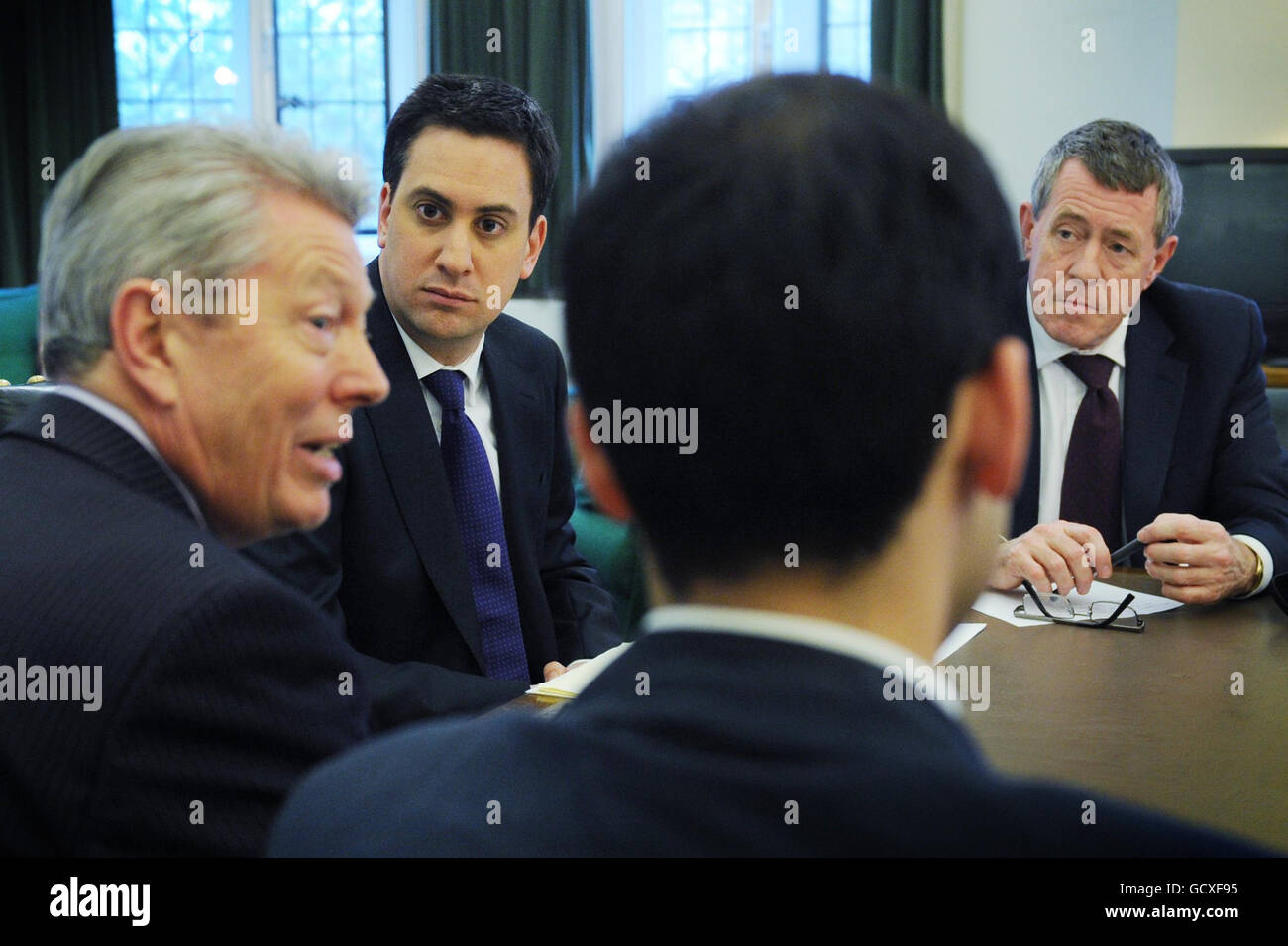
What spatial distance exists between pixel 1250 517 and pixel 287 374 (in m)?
1.68

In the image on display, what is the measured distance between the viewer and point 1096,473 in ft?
7.10

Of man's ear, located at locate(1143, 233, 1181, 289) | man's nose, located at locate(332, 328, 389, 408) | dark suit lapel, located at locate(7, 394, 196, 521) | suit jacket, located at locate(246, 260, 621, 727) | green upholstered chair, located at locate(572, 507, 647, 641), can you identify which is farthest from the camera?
green upholstered chair, located at locate(572, 507, 647, 641)

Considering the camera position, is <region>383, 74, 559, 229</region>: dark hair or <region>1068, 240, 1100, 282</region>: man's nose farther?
<region>1068, 240, 1100, 282</region>: man's nose

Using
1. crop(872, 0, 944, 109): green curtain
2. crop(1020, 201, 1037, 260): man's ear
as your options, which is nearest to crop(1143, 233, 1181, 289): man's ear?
crop(1020, 201, 1037, 260): man's ear

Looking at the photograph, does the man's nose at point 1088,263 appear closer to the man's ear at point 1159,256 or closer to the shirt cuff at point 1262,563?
the man's ear at point 1159,256

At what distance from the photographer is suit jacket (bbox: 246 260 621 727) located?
1572mm

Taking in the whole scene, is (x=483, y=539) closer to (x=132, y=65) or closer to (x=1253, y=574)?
(x=1253, y=574)

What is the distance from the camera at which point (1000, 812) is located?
50cm

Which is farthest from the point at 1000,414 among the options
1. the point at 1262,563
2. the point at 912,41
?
the point at 912,41

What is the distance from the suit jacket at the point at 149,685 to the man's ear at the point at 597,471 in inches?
14.1

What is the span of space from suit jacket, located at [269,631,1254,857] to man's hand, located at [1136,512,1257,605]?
4.51 feet

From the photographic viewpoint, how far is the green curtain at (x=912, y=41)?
5234 millimetres

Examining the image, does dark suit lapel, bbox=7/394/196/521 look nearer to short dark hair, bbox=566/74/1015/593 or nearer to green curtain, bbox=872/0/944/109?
short dark hair, bbox=566/74/1015/593

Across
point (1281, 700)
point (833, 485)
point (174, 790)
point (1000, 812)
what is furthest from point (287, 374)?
point (1281, 700)
